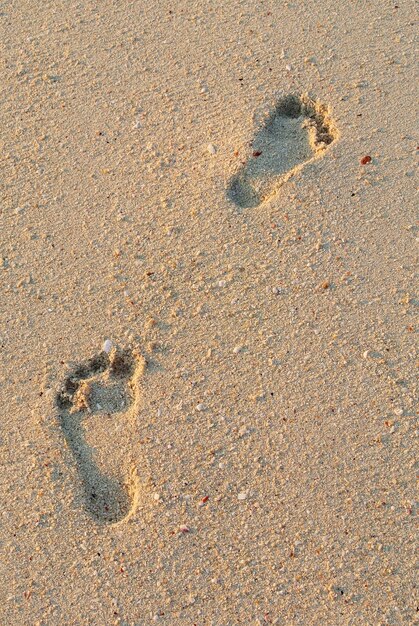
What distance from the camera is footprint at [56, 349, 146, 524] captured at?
2.22 meters

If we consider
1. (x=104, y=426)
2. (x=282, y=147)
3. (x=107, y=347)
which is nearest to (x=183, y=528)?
(x=104, y=426)

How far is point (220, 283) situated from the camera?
2.42 meters

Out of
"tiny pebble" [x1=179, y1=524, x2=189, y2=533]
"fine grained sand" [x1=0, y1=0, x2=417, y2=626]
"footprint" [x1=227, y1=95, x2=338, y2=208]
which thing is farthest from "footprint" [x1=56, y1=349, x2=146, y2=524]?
"footprint" [x1=227, y1=95, x2=338, y2=208]

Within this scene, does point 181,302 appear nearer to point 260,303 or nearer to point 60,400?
point 260,303

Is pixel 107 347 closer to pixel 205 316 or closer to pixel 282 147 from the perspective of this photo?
pixel 205 316

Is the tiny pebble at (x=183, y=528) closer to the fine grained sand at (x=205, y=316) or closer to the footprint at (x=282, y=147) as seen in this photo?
the fine grained sand at (x=205, y=316)

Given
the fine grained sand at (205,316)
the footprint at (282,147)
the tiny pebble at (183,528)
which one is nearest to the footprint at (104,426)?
the fine grained sand at (205,316)

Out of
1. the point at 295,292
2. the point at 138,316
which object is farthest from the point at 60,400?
the point at 295,292

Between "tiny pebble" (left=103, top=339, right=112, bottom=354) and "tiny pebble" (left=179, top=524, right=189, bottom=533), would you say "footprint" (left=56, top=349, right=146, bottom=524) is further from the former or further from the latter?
"tiny pebble" (left=179, top=524, right=189, bottom=533)

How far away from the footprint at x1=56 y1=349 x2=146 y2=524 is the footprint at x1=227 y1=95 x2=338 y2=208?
65 cm

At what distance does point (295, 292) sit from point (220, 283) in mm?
227

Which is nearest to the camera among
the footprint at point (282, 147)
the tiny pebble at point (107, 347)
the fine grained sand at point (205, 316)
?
the fine grained sand at point (205, 316)

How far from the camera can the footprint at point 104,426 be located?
2.22m

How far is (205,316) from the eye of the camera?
2387mm
